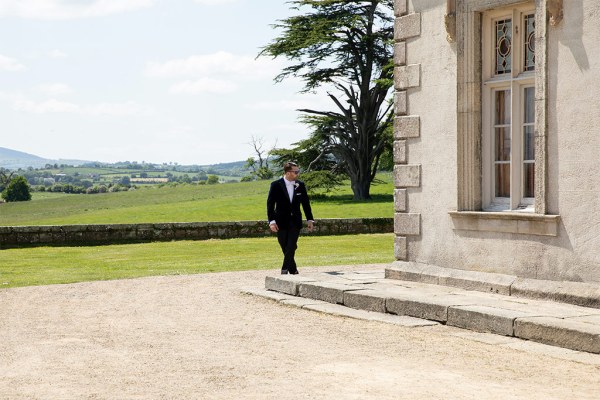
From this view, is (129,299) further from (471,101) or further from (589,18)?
(589,18)

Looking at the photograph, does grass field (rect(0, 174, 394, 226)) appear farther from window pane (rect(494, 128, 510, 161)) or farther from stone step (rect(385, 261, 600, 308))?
window pane (rect(494, 128, 510, 161))

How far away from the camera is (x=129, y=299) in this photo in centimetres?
1233

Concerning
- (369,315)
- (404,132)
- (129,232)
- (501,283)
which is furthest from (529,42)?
(129,232)

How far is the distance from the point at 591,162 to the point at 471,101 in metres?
2.06

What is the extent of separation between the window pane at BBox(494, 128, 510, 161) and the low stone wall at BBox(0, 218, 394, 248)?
14994 mm

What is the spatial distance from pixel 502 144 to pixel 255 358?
515cm

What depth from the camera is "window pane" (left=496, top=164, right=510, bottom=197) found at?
1140cm

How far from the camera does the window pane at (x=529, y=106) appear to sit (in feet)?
36.2

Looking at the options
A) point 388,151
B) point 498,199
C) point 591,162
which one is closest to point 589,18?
point 591,162

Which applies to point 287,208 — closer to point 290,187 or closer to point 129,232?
point 290,187

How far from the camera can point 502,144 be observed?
11438 mm

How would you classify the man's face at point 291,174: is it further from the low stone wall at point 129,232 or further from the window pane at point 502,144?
the low stone wall at point 129,232

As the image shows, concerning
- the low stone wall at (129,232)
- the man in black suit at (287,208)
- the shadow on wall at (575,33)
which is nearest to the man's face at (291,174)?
the man in black suit at (287,208)

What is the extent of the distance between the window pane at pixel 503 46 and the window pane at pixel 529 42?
0.25 meters
